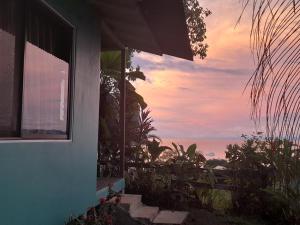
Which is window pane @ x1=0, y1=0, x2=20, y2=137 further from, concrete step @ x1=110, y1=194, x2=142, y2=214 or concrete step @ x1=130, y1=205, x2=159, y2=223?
concrete step @ x1=130, y1=205, x2=159, y2=223

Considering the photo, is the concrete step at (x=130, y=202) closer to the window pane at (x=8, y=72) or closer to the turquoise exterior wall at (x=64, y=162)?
the turquoise exterior wall at (x=64, y=162)

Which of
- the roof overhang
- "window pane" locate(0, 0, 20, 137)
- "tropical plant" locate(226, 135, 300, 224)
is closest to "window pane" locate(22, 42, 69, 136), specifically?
"window pane" locate(0, 0, 20, 137)

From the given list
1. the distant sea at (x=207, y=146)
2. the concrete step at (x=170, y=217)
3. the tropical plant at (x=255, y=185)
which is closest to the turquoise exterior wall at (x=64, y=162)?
the concrete step at (x=170, y=217)

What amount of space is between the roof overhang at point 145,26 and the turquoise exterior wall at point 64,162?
45cm

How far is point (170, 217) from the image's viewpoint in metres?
7.31

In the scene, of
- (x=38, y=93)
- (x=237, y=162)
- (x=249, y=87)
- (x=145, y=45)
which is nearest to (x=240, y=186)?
(x=237, y=162)

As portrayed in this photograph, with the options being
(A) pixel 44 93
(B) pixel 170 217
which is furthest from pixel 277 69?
(B) pixel 170 217

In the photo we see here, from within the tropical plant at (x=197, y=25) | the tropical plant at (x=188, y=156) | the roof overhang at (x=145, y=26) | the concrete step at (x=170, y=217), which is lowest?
the concrete step at (x=170, y=217)

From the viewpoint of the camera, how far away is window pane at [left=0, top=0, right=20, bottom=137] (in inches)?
129

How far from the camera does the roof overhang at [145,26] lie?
17.6 feet

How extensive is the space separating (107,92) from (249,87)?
29.1ft

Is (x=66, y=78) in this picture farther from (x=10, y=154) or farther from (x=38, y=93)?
(x=10, y=154)

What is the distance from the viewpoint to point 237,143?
28.6 ft

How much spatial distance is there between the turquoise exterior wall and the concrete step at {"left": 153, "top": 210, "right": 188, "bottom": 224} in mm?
1462
